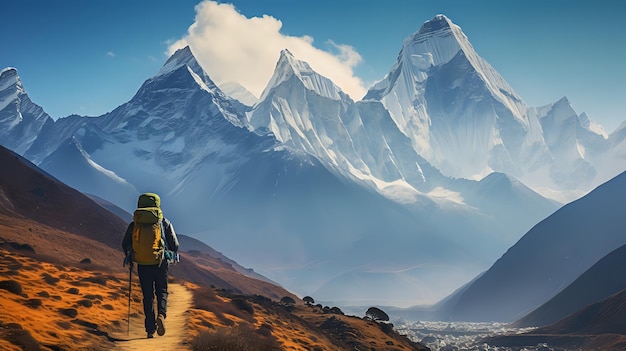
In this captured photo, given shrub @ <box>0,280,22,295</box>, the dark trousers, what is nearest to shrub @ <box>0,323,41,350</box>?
the dark trousers

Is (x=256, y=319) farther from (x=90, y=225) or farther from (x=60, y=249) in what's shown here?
(x=90, y=225)

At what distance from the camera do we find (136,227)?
60.3ft

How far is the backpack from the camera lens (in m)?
18.2

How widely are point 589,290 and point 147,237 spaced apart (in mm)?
169133

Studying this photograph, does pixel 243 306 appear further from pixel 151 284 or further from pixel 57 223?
pixel 57 223

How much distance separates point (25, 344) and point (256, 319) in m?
24.3

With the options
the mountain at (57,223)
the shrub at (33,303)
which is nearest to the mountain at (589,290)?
the mountain at (57,223)

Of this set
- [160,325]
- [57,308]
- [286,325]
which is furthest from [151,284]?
[286,325]

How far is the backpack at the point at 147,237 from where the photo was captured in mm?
18172

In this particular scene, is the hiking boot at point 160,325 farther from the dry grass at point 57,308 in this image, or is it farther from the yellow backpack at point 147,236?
the yellow backpack at point 147,236

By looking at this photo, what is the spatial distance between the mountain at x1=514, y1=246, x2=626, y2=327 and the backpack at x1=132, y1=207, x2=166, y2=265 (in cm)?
16113

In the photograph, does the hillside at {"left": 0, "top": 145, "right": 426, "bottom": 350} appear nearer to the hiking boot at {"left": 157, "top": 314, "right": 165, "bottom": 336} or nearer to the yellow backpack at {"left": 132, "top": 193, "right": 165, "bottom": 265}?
the hiking boot at {"left": 157, "top": 314, "right": 165, "bottom": 336}

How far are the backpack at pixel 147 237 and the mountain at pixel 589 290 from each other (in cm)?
16113

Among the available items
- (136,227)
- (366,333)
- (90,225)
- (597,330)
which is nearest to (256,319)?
(366,333)
